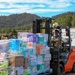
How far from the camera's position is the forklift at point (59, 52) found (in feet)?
37.4

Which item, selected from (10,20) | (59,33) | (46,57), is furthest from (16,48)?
(10,20)

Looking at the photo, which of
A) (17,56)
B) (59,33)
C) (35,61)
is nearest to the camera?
(17,56)

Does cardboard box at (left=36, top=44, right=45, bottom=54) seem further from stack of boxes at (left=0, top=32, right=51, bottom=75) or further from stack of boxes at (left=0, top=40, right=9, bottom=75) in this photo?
stack of boxes at (left=0, top=40, right=9, bottom=75)

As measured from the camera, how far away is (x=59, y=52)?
1171cm

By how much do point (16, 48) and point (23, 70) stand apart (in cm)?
78

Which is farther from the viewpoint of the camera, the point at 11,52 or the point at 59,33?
the point at 59,33

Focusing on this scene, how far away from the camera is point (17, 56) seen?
8680 mm

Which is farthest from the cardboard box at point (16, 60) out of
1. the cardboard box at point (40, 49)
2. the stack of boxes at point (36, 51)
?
the cardboard box at point (40, 49)

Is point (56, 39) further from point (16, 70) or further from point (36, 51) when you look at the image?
point (16, 70)

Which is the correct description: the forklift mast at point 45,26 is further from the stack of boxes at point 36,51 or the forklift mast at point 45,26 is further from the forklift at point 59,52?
the stack of boxes at point 36,51

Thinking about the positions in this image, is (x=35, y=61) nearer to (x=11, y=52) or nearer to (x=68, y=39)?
(x=11, y=52)

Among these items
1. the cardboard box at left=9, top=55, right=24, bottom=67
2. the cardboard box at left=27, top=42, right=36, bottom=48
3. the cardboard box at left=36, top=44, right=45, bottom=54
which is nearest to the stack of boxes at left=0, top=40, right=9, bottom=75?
the cardboard box at left=9, top=55, right=24, bottom=67

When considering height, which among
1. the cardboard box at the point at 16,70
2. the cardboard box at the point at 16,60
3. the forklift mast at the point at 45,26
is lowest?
the cardboard box at the point at 16,70

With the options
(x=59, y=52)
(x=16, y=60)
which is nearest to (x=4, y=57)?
(x=16, y=60)
